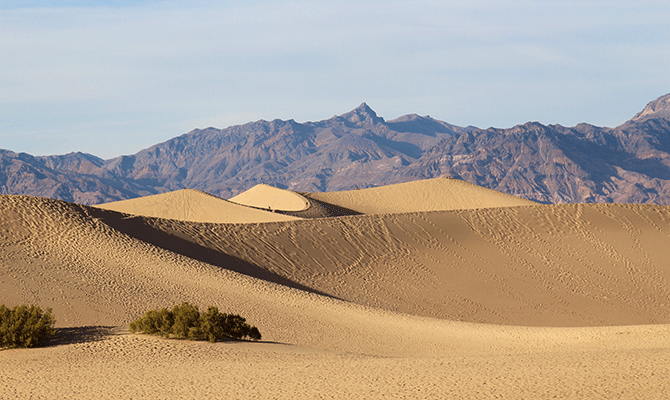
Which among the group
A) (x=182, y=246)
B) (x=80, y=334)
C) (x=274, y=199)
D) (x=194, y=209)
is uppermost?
(x=274, y=199)

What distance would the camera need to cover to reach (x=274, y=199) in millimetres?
66312

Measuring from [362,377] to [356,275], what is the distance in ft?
59.5

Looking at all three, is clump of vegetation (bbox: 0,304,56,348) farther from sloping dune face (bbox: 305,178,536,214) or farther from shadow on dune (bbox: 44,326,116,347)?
sloping dune face (bbox: 305,178,536,214)

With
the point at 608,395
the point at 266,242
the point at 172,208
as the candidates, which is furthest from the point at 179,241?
the point at 172,208

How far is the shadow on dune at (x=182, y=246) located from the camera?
26422 mm

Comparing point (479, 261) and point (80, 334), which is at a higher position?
point (479, 261)

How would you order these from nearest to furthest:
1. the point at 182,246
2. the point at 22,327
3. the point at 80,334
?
the point at 22,327 → the point at 80,334 → the point at 182,246

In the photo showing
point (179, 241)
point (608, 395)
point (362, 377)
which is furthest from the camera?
point (179, 241)

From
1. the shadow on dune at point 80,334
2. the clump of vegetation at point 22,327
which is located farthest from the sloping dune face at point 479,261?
the clump of vegetation at point 22,327

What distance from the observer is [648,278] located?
3256 centimetres

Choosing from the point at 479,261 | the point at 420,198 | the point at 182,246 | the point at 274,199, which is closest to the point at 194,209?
the point at 274,199

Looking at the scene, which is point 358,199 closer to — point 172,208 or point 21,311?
point 172,208

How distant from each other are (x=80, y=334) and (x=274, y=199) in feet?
171

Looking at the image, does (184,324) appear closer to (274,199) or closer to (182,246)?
(182,246)
